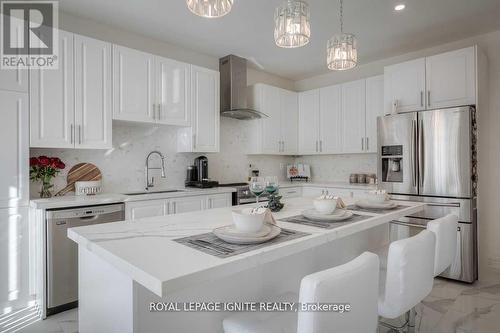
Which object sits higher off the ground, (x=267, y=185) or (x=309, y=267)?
(x=267, y=185)

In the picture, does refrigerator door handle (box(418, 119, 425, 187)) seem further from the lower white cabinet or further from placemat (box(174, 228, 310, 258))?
placemat (box(174, 228, 310, 258))

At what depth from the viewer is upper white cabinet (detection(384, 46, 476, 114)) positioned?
3.15 m

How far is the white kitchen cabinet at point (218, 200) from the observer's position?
11.4 feet

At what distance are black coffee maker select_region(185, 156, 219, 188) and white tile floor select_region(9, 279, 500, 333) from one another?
1.81 meters

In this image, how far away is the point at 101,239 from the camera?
46.7 inches

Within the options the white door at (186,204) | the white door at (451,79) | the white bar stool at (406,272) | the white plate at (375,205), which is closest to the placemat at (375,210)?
the white plate at (375,205)

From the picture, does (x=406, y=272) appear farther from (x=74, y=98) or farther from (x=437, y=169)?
(x=74, y=98)

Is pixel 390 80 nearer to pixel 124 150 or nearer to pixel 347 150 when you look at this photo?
pixel 347 150

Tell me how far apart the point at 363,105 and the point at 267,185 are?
9.91ft

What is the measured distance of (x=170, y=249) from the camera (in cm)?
106

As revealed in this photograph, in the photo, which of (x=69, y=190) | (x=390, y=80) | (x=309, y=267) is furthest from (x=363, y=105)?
(x=69, y=190)

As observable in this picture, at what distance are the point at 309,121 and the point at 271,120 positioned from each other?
0.68 meters

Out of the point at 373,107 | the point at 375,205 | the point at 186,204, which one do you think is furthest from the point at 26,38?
the point at 373,107

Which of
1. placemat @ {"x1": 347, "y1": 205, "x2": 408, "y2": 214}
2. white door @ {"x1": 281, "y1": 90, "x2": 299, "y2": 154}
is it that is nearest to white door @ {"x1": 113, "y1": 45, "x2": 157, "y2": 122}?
white door @ {"x1": 281, "y1": 90, "x2": 299, "y2": 154}
